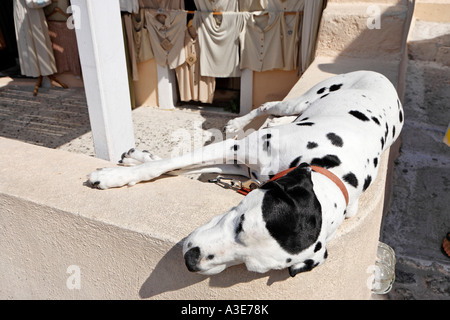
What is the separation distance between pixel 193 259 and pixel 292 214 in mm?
419

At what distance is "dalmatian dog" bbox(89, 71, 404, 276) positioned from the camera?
53.1 inches

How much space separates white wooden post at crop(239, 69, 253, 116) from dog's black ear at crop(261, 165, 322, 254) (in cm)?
649

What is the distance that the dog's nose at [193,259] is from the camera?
55.2 inches

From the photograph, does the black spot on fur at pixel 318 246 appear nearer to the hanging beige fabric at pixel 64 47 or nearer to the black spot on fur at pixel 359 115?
the black spot on fur at pixel 359 115

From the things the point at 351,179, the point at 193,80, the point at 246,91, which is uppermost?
the point at 351,179

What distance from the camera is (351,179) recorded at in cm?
183

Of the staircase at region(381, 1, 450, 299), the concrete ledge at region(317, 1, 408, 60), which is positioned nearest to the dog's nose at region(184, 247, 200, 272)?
the staircase at region(381, 1, 450, 299)

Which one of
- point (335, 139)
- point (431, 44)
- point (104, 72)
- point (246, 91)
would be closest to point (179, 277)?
point (335, 139)

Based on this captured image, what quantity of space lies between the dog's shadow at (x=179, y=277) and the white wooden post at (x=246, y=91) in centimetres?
633

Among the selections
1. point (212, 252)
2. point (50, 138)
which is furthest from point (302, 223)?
point (50, 138)

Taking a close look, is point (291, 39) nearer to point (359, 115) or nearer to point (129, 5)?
point (129, 5)

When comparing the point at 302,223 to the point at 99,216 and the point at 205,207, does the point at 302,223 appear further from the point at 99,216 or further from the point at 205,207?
the point at 99,216

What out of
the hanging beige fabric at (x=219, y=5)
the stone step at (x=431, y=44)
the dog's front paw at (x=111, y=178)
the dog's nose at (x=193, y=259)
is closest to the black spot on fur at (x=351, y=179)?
the dog's nose at (x=193, y=259)
